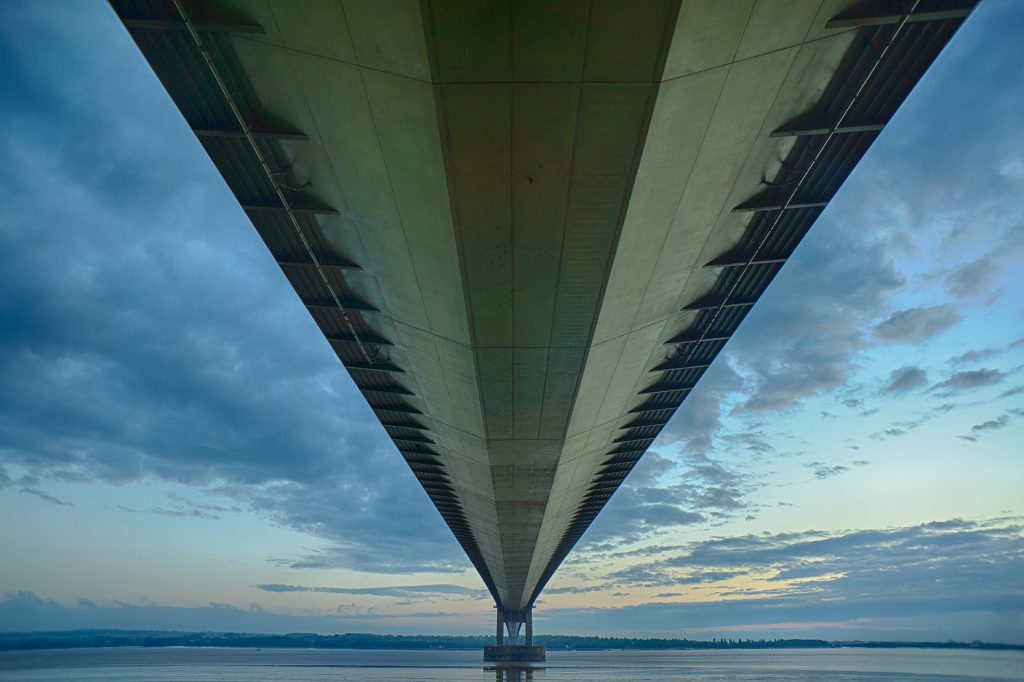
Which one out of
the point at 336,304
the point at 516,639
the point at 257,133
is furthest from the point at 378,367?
the point at 516,639

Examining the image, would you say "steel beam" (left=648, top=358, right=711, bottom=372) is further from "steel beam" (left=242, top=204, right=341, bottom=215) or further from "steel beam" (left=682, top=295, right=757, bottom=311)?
"steel beam" (left=242, top=204, right=341, bottom=215)

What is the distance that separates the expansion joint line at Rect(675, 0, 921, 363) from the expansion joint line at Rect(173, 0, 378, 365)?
9.52m

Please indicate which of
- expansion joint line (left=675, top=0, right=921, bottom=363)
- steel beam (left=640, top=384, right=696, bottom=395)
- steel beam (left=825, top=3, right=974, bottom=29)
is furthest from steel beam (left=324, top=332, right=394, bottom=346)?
steel beam (left=825, top=3, right=974, bottom=29)

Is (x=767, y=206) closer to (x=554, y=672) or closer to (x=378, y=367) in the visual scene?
(x=378, y=367)

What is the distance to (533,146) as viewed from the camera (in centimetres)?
976

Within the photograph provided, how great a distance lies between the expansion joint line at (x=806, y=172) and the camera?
966 cm

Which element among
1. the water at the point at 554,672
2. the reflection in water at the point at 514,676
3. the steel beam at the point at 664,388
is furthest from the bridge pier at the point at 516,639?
the steel beam at the point at 664,388

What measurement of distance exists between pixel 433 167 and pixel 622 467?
28.2m

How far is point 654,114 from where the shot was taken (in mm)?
9156

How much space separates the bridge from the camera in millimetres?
8438

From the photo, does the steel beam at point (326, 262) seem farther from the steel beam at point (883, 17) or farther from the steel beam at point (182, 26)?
the steel beam at point (883, 17)

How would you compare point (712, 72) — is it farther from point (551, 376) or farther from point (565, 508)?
point (565, 508)

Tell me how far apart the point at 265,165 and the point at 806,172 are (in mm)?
9886

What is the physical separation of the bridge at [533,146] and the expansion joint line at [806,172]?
0.23 ft
